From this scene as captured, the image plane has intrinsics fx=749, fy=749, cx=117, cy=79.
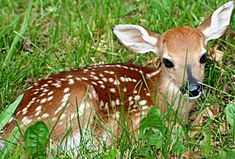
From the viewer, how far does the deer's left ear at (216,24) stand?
5.35 metres

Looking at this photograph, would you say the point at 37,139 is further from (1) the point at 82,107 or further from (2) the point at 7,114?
(1) the point at 82,107

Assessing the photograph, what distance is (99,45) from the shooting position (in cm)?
614

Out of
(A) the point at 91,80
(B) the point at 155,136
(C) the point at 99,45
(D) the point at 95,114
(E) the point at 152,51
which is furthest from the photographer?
(C) the point at 99,45

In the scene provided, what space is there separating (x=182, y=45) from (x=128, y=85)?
1.60ft

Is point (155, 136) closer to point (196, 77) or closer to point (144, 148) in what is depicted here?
point (144, 148)

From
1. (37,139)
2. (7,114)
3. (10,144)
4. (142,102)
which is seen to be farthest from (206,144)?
(7,114)

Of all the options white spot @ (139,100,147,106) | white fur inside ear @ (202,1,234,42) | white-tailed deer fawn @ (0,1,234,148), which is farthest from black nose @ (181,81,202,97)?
white fur inside ear @ (202,1,234,42)

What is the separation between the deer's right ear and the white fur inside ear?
0.37m

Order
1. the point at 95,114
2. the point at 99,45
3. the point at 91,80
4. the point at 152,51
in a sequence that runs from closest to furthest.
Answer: the point at 95,114
the point at 91,80
the point at 152,51
the point at 99,45

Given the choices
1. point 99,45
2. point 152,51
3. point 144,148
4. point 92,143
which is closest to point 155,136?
point 144,148

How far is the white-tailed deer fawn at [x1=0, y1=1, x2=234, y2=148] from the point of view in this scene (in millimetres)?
4840

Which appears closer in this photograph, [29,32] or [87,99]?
[87,99]

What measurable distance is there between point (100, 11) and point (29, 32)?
615 mm

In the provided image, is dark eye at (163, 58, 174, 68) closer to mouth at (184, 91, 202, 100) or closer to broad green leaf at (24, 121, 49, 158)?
mouth at (184, 91, 202, 100)
